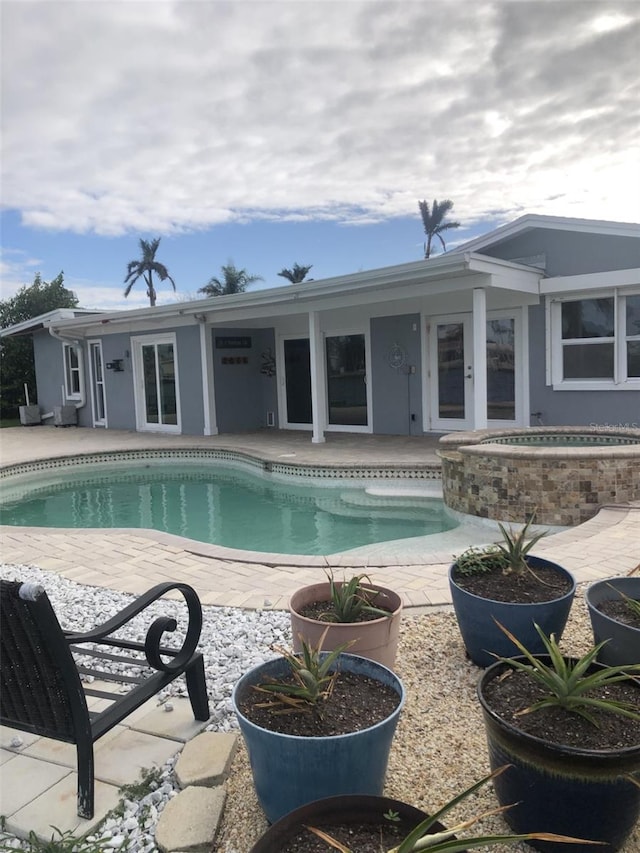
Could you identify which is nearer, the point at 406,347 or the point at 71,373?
the point at 406,347

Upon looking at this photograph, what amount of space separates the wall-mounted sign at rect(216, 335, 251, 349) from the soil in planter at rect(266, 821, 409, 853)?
1296cm

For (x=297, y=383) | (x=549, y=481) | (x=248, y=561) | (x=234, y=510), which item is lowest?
(x=234, y=510)

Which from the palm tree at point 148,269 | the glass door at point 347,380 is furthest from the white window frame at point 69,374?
the palm tree at point 148,269

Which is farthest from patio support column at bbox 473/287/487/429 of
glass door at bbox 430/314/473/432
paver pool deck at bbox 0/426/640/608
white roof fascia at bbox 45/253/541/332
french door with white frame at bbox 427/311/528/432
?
paver pool deck at bbox 0/426/640/608

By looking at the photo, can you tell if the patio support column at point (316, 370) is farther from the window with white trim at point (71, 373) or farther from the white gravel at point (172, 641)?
the window with white trim at point (71, 373)

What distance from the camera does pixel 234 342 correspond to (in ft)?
47.1

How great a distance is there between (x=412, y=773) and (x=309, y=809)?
747mm

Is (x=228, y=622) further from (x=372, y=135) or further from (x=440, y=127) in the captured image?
(x=372, y=135)

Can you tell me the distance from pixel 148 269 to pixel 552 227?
32.8 metres

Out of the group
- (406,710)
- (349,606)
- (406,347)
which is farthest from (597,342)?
(406,710)

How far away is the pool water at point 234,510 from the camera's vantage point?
7.16 meters

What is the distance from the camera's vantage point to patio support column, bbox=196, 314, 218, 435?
13664 millimetres

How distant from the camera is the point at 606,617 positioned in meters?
2.58

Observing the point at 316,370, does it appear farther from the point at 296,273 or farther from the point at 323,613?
the point at 296,273
